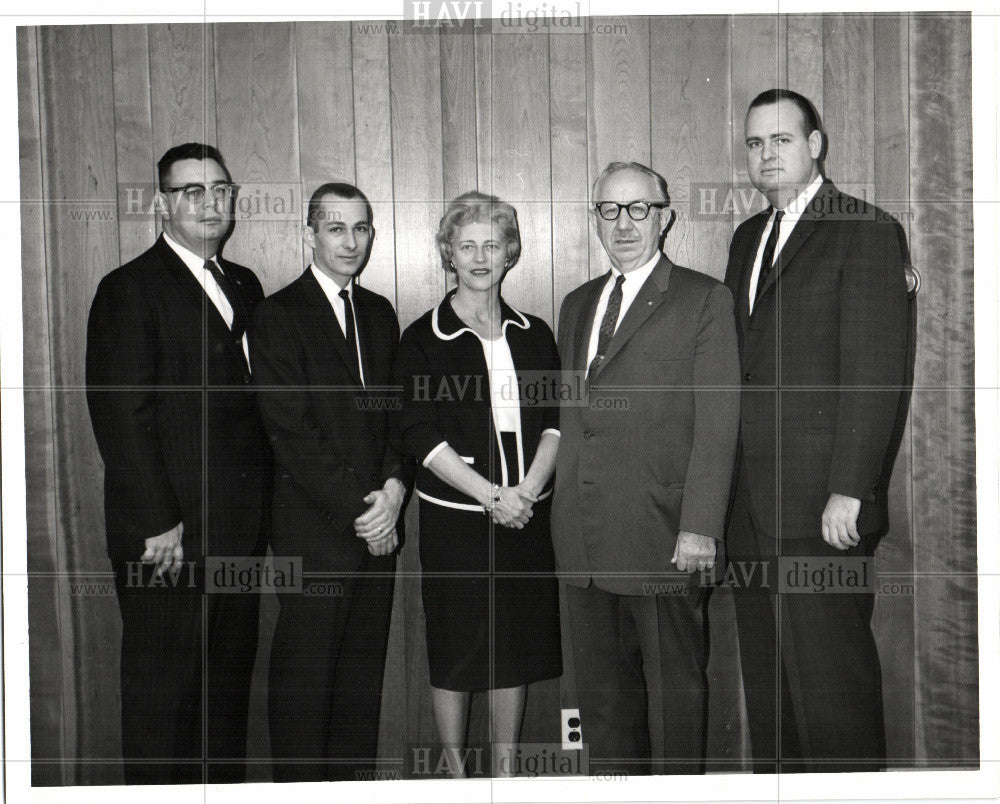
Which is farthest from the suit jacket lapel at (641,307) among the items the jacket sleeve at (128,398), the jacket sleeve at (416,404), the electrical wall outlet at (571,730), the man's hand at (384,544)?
the jacket sleeve at (128,398)

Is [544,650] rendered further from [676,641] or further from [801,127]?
[801,127]

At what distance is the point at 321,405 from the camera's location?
102 inches

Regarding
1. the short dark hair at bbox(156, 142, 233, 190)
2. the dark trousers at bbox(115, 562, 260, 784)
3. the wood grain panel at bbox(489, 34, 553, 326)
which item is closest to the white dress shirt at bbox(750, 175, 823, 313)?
the wood grain panel at bbox(489, 34, 553, 326)

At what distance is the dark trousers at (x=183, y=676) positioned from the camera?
103 inches

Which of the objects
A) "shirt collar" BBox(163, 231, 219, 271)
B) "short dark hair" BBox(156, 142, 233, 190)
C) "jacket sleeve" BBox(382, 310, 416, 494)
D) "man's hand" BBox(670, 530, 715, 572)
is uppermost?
"short dark hair" BBox(156, 142, 233, 190)

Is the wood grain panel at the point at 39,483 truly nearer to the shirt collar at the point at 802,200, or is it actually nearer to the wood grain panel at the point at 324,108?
the wood grain panel at the point at 324,108

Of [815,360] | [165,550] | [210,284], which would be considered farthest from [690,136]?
[165,550]

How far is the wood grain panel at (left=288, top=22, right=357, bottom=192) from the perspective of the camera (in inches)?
102

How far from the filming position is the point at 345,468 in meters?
2.58

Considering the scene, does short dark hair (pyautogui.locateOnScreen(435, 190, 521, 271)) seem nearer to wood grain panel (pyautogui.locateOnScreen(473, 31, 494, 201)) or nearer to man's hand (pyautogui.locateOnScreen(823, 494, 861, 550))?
wood grain panel (pyautogui.locateOnScreen(473, 31, 494, 201))

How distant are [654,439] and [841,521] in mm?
558

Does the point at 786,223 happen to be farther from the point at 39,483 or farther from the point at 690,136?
the point at 39,483

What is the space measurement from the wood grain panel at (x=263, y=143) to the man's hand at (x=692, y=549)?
4.10 ft

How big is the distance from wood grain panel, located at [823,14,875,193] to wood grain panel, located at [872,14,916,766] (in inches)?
0.9
